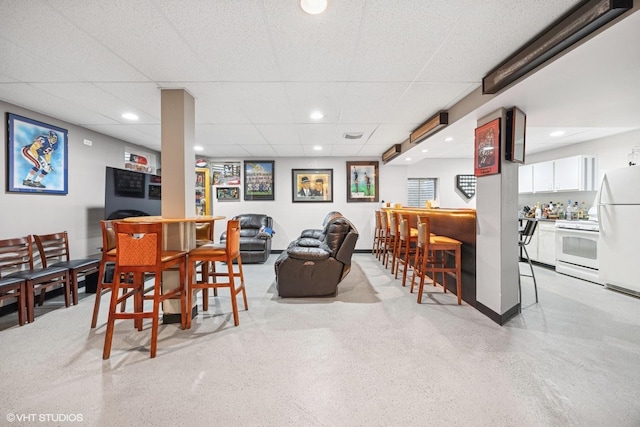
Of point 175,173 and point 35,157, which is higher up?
point 35,157

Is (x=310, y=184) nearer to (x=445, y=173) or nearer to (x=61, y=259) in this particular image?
(x=445, y=173)

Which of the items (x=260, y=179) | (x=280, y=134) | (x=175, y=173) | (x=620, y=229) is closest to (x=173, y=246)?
(x=175, y=173)

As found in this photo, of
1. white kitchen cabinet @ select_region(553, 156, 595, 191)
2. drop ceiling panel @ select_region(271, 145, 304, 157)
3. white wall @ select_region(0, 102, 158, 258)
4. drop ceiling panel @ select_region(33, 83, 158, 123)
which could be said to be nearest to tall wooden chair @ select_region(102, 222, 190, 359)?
drop ceiling panel @ select_region(33, 83, 158, 123)

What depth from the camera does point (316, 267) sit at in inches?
135

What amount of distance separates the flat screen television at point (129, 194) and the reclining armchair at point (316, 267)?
274cm

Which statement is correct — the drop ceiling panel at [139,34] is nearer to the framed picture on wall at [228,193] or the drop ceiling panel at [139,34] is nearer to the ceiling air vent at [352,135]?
the ceiling air vent at [352,135]

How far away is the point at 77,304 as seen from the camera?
127 inches

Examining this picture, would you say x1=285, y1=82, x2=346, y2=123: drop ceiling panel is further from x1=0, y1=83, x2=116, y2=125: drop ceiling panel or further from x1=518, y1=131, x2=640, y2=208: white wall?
x1=518, y1=131, x2=640, y2=208: white wall

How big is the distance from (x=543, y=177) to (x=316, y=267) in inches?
227

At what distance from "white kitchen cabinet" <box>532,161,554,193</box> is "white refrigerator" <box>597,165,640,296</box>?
1.80 m

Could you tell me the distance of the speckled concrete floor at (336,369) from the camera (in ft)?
5.03

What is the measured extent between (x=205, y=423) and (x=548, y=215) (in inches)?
273

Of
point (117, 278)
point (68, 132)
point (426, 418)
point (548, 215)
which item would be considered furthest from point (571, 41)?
point (68, 132)

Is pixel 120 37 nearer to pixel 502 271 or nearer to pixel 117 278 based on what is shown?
pixel 117 278
